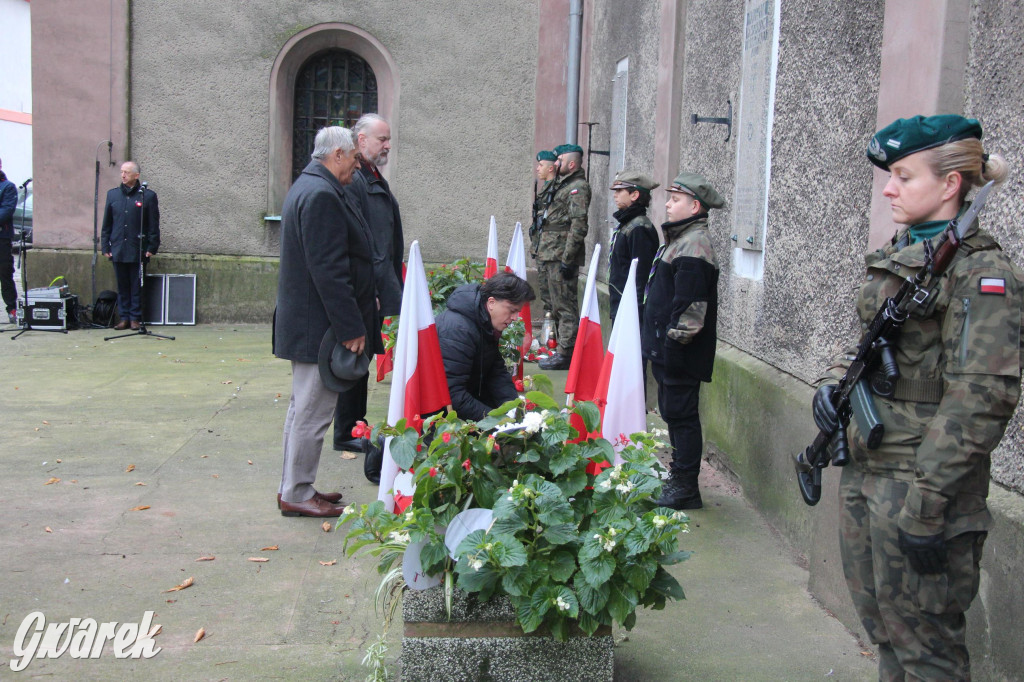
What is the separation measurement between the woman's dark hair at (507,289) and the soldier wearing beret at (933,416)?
5.77 ft

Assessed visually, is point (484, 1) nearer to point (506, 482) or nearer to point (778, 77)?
point (778, 77)

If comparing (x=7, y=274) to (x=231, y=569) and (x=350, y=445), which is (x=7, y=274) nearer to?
(x=350, y=445)

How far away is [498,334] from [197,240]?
867 cm

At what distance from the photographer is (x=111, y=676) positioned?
313 cm

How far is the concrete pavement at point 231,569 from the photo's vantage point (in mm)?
3295

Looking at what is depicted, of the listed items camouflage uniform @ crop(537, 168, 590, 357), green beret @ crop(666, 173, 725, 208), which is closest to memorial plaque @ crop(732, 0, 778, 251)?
green beret @ crop(666, 173, 725, 208)

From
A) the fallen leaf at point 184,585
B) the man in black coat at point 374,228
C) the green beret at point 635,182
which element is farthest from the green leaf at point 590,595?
the green beret at point 635,182

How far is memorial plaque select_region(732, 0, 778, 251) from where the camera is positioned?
5.09 meters

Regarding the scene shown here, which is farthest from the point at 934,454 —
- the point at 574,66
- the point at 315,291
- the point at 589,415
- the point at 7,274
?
the point at 7,274

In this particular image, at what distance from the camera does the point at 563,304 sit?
31.1 feet

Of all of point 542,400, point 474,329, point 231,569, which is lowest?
point 231,569

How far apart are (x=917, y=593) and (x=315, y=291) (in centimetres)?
305

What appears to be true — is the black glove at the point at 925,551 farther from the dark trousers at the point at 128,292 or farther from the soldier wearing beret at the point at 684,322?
the dark trousers at the point at 128,292

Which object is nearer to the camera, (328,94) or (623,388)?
(623,388)
